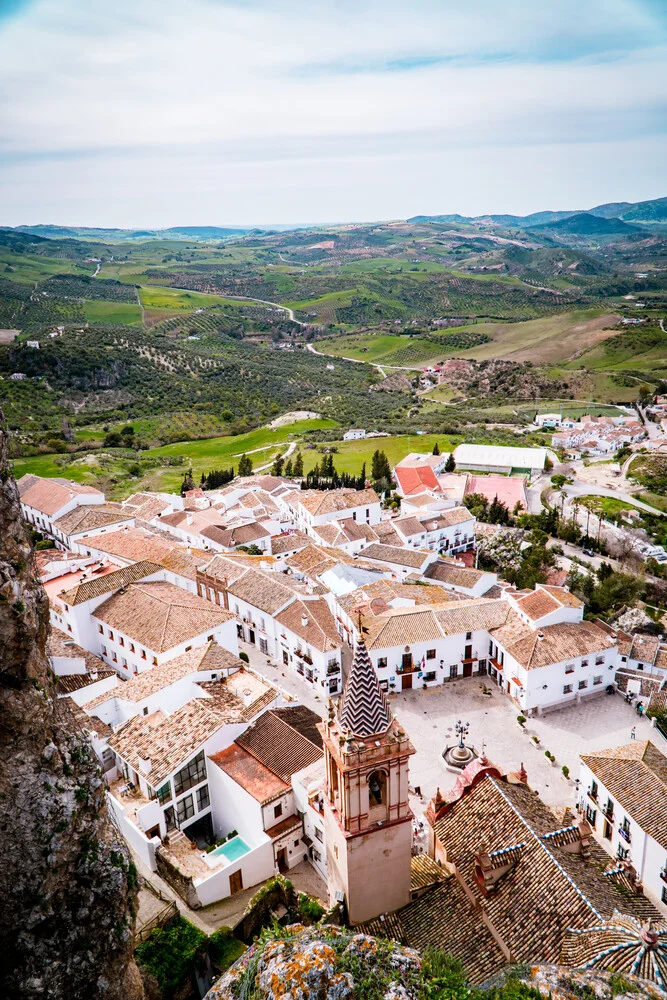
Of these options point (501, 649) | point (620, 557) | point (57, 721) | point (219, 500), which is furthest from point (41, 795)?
point (620, 557)

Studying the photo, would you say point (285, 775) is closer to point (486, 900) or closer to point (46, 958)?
point (486, 900)

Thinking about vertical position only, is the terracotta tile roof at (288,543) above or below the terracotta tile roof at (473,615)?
below

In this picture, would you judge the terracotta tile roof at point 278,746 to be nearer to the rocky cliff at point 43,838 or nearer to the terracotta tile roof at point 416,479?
the rocky cliff at point 43,838

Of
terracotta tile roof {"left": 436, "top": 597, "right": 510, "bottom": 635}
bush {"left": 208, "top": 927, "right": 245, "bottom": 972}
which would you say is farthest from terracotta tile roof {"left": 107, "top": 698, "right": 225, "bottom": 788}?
terracotta tile roof {"left": 436, "top": 597, "right": 510, "bottom": 635}

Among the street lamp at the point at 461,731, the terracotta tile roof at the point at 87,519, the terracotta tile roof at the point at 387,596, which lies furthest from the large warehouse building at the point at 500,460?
the street lamp at the point at 461,731

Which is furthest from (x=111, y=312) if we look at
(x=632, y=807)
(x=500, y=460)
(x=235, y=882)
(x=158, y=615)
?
(x=632, y=807)

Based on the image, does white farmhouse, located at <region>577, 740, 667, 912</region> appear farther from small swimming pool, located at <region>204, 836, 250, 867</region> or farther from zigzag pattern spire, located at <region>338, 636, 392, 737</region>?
small swimming pool, located at <region>204, 836, 250, 867</region>
